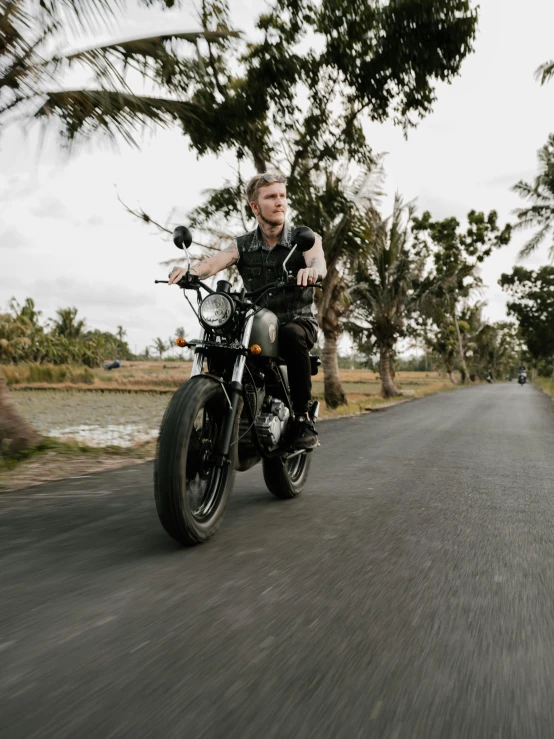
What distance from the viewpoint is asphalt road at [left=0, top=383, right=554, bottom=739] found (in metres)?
1.57

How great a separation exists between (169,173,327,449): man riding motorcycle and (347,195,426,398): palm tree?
15684 millimetres

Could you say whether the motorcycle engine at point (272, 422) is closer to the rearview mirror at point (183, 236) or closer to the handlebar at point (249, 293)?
the handlebar at point (249, 293)

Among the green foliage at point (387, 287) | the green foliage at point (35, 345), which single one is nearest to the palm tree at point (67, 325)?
the green foliage at point (35, 345)

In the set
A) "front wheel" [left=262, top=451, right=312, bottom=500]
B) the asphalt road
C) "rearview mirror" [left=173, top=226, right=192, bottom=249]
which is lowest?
the asphalt road

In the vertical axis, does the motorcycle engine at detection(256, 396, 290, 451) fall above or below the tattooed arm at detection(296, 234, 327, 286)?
below

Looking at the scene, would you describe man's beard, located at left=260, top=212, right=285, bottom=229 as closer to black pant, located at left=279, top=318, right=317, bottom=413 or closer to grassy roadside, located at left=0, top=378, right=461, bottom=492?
black pant, located at left=279, top=318, right=317, bottom=413

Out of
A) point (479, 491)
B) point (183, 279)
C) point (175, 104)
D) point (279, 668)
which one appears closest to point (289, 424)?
point (183, 279)

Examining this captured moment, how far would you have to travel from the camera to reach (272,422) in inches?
143

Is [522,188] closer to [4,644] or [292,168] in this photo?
[292,168]

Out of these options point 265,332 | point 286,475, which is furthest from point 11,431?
point 265,332

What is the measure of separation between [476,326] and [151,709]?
192 ft

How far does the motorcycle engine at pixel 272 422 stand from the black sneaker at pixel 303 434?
0.09 meters

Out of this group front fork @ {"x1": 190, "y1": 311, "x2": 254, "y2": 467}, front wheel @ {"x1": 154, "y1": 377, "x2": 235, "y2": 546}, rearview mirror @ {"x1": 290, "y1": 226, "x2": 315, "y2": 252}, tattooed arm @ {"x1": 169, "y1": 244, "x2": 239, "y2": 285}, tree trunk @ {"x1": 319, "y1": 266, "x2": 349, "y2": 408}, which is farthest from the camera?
tree trunk @ {"x1": 319, "y1": 266, "x2": 349, "y2": 408}

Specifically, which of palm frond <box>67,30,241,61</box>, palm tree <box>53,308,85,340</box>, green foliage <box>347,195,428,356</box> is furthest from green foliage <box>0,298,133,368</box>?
palm frond <box>67,30,241,61</box>
